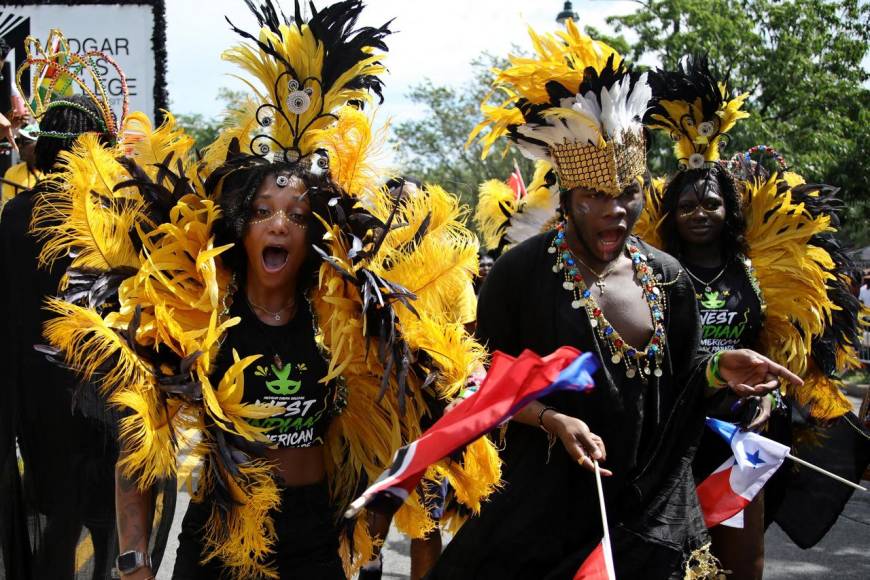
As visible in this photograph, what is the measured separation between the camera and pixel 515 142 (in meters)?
3.94

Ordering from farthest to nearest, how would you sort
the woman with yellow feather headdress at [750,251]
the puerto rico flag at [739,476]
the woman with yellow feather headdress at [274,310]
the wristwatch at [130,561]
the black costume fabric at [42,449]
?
the woman with yellow feather headdress at [750,251] < the black costume fabric at [42,449] < the puerto rico flag at [739,476] < the woman with yellow feather headdress at [274,310] < the wristwatch at [130,561]

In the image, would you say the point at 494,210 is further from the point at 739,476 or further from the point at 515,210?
the point at 739,476

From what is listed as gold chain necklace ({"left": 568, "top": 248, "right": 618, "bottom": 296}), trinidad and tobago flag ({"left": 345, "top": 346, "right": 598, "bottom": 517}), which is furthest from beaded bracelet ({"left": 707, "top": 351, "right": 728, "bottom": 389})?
trinidad and tobago flag ({"left": 345, "top": 346, "right": 598, "bottom": 517})

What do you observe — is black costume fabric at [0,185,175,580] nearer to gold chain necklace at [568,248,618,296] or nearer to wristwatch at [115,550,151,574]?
wristwatch at [115,550,151,574]

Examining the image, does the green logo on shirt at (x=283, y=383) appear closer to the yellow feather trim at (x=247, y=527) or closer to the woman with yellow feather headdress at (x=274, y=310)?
the woman with yellow feather headdress at (x=274, y=310)

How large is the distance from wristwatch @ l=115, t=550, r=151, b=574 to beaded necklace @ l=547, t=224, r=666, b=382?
161 centimetres

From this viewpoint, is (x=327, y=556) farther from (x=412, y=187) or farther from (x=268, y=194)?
(x=412, y=187)

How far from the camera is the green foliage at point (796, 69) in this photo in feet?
50.8

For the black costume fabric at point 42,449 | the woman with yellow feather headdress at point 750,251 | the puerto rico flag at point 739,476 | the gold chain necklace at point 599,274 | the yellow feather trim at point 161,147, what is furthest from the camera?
the woman with yellow feather headdress at point 750,251

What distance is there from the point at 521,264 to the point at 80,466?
2135 mm

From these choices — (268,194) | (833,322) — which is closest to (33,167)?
(268,194)

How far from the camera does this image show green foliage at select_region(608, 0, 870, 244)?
15492 millimetres

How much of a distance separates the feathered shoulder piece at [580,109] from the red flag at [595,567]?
1202mm

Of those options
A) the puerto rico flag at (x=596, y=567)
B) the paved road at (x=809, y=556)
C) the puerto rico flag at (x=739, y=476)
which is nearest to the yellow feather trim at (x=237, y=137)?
the puerto rico flag at (x=596, y=567)
